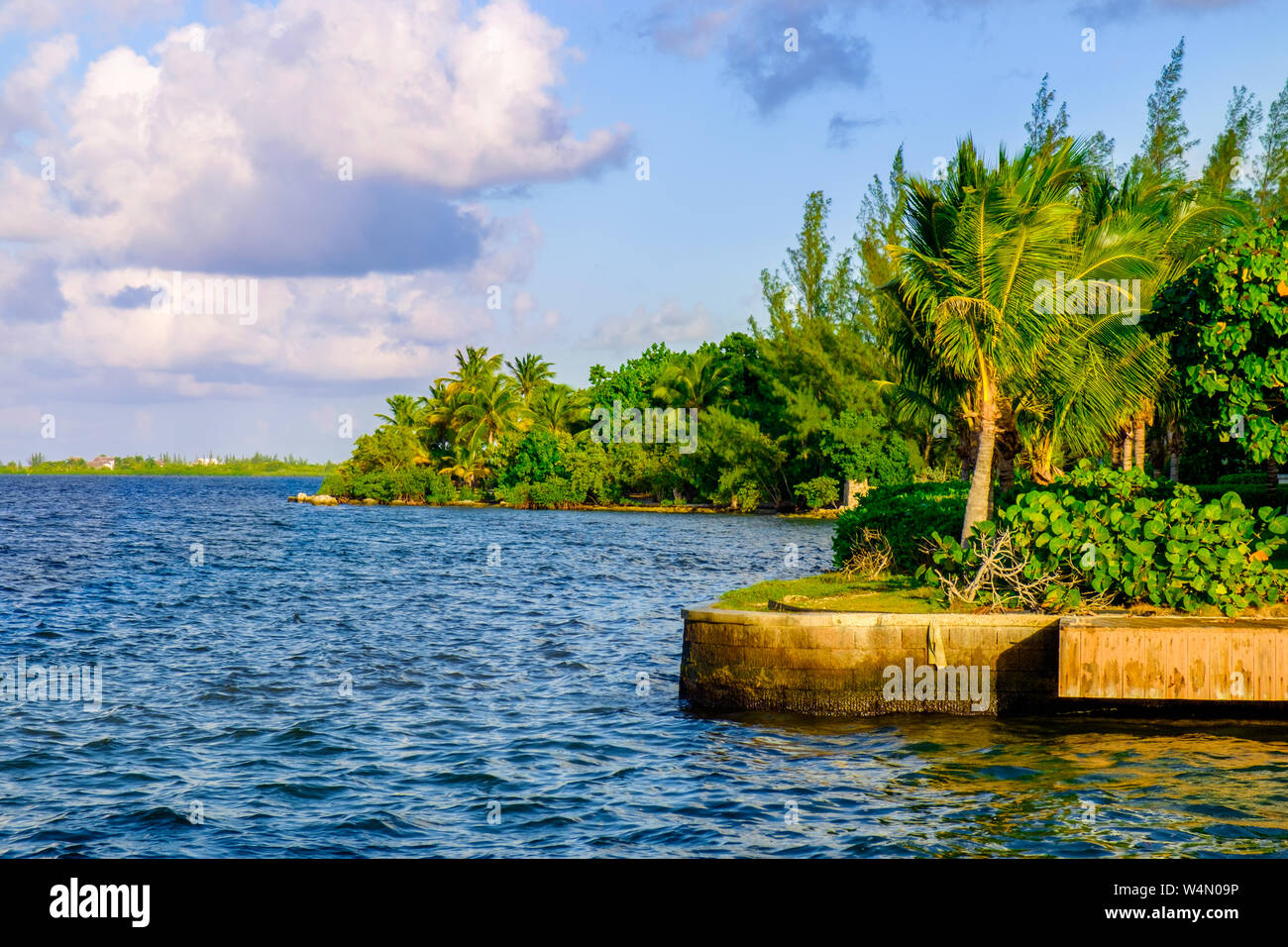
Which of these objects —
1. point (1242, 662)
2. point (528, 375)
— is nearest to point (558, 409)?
point (528, 375)

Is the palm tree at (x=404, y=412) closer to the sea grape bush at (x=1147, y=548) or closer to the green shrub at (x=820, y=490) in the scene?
the green shrub at (x=820, y=490)

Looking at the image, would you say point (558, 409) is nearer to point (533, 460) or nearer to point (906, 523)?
point (533, 460)

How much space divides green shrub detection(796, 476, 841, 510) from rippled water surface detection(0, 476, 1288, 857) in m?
51.1

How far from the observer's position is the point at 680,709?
1492 cm

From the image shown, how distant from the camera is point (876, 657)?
1371 centimetres

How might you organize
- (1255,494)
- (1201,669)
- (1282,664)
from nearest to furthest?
(1282,664) → (1201,669) → (1255,494)

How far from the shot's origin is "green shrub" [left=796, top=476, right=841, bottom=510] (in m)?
74.0

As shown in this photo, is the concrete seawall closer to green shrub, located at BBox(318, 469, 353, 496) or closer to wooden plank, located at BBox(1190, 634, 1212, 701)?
wooden plank, located at BBox(1190, 634, 1212, 701)

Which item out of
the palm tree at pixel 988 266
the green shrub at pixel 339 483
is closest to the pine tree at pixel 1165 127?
the palm tree at pixel 988 266

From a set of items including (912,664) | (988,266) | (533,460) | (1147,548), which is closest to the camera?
(912,664)

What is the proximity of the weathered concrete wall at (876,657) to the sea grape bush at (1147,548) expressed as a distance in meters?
0.97

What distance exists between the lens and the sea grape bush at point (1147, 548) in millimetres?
13797

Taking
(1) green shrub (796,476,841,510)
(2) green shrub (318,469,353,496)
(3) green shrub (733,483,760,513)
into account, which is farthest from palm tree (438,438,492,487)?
(1) green shrub (796,476,841,510)

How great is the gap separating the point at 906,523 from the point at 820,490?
5467 cm
